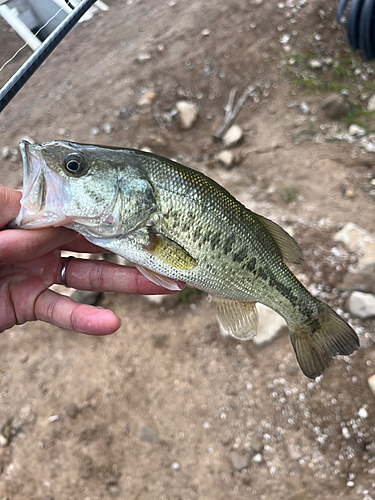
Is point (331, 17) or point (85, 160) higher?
point (85, 160)

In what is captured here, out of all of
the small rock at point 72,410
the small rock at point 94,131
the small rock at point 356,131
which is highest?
the small rock at point 94,131

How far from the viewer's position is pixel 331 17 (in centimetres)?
531

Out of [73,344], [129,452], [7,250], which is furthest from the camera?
[73,344]

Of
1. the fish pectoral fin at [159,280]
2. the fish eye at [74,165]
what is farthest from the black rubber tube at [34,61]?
the fish pectoral fin at [159,280]

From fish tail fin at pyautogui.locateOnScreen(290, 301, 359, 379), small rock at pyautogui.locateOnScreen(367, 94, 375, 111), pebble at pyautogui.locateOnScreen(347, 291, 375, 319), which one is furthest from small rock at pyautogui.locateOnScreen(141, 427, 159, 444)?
small rock at pyautogui.locateOnScreen(367, 94, 375, 111)

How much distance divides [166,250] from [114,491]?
2059mm

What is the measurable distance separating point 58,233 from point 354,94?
184 inches

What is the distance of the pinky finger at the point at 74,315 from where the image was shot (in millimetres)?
2111

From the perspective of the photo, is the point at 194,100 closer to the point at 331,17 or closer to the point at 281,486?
the point at 331,17

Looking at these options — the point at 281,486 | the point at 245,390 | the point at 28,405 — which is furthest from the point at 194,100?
the point at 281,486

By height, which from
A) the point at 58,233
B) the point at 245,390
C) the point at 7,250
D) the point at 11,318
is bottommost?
the point at 245,390

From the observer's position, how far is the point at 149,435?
2.90 metres

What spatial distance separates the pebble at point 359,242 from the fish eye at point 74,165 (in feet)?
8.79

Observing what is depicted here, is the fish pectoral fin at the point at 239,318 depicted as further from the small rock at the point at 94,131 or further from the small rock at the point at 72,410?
the small rock at the point at 94,131
